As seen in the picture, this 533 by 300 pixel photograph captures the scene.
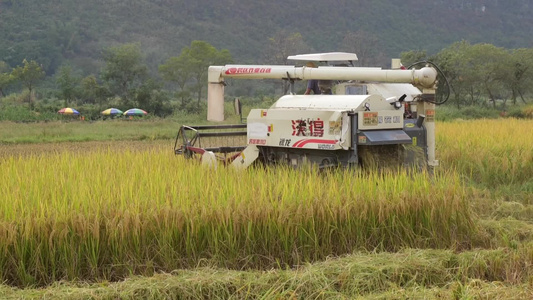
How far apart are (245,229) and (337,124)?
2.52 metres

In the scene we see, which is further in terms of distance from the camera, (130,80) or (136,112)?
(130,80)

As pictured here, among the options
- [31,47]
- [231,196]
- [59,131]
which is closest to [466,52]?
[59,131]

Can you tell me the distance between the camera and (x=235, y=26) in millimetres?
80375

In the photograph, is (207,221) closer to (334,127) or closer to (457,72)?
(334,127)

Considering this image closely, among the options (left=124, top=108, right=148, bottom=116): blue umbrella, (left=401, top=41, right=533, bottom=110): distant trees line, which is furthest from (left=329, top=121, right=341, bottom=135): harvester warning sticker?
(left=401, top=41, right=533, bottom=110): distant trees line

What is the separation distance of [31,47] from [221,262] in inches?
2550

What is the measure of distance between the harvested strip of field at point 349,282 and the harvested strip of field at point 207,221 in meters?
0.32

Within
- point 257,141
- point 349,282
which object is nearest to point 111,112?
point 257,141

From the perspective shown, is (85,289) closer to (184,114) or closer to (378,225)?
(378,225)

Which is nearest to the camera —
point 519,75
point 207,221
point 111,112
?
point 207,221

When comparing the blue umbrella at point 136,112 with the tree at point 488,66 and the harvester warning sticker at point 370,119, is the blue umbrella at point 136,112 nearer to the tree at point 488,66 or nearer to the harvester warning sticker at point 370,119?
the tree at point 488,66

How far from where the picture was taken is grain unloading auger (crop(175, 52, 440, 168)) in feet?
26.4

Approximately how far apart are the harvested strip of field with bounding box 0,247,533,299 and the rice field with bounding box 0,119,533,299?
0.02 metres

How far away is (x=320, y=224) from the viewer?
6180 mm
